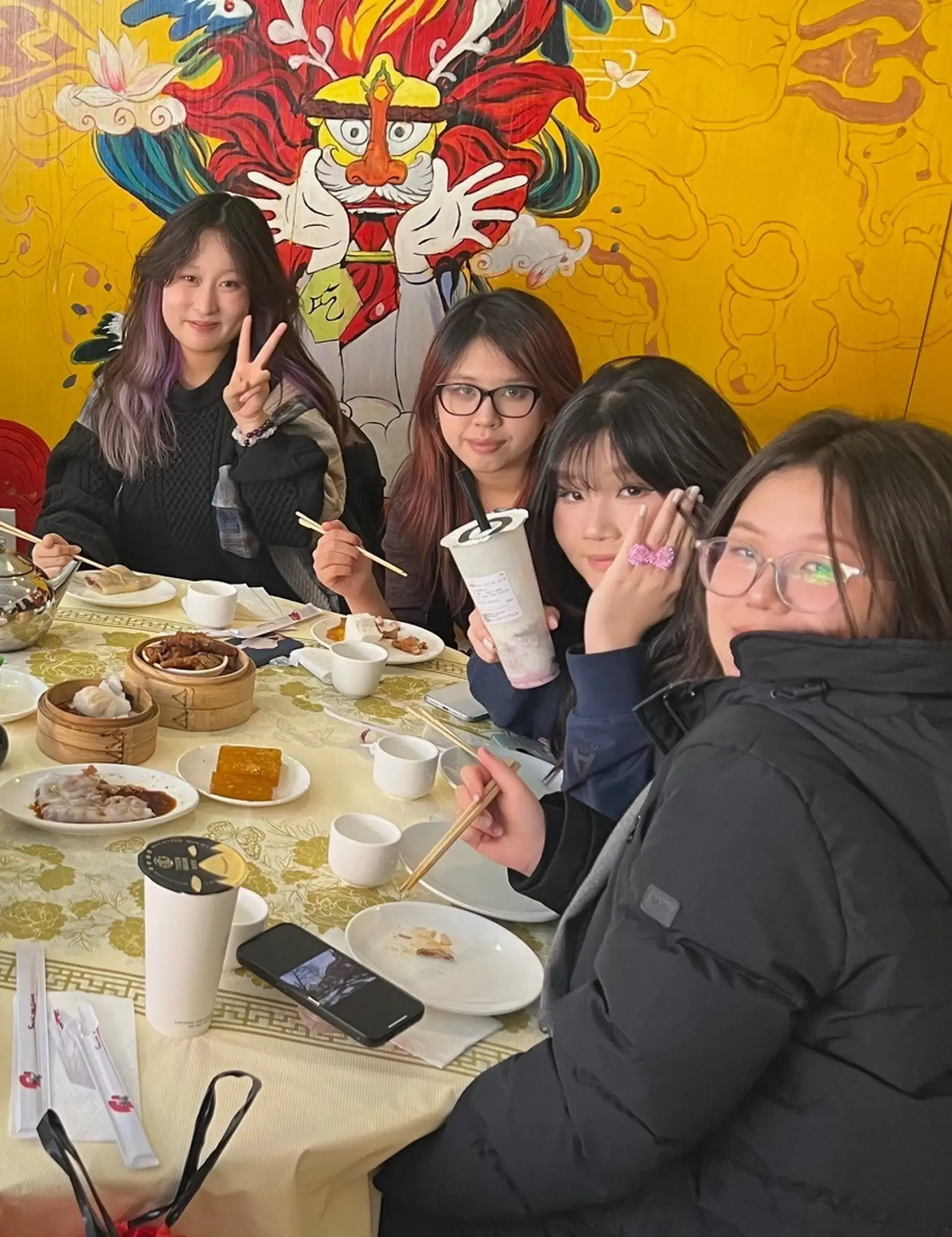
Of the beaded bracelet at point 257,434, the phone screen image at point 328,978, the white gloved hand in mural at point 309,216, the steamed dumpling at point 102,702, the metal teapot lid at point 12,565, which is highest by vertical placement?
the white gloved hand in mural at point 309,216

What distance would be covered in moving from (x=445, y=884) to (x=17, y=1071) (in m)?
0.56

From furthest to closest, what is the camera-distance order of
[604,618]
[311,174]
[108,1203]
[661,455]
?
[311,174] < [661,455] < [604,618] < [108,1203]

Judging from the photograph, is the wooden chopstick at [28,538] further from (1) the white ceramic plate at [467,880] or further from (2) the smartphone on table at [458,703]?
(1) the white ceramic plate at [467,880]

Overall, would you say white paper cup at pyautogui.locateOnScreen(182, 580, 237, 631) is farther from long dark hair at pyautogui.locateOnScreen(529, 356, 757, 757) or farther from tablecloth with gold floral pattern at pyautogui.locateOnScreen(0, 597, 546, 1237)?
long dark hair at pyautogui.locateOnScreen(529, 356, 757, 757)

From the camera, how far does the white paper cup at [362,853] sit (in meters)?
1.24

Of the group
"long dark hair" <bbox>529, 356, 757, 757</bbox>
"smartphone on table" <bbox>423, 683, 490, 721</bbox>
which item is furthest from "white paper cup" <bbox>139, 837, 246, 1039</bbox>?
"smartphone on table" <bbox>423, 683, 490, 721</bbox>

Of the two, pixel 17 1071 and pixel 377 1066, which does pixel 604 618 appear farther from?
pixel 17 1071

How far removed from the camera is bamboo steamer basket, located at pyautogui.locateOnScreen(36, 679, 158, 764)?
142 cm

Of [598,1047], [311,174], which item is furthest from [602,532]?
[311,174]

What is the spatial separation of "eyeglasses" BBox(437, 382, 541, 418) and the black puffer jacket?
1.30m

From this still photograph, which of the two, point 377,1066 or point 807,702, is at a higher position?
point 807,702

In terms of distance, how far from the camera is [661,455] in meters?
1.67

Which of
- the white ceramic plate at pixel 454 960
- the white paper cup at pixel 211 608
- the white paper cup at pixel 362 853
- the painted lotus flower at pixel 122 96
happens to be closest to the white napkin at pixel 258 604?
the white paper cup at pixel 211 608

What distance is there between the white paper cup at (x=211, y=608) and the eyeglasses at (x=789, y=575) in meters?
1.21
